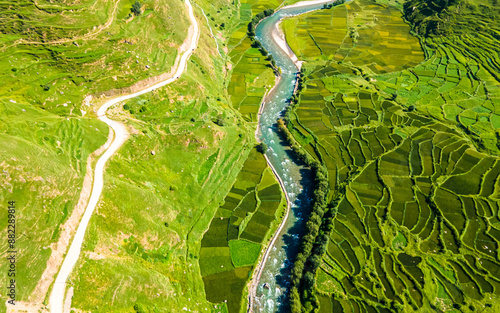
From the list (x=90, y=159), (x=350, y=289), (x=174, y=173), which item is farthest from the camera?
→ (x=174, y=173)

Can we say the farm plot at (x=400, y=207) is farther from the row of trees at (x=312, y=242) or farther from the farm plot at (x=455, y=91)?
the farm plot at (x=455, y=91)

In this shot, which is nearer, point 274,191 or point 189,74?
point 274,191

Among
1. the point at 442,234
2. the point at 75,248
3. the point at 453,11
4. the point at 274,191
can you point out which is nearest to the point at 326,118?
the point at 274,191

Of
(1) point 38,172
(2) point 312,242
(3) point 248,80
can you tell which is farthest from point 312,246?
(3) point 248,80

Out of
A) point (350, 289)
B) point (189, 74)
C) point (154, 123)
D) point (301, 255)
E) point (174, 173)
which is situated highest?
point (189, 74)

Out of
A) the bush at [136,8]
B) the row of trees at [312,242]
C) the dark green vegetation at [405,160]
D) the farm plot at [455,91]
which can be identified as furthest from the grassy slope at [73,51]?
the farm plot at [455,91]

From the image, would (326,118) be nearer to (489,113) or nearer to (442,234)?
(442,234)
